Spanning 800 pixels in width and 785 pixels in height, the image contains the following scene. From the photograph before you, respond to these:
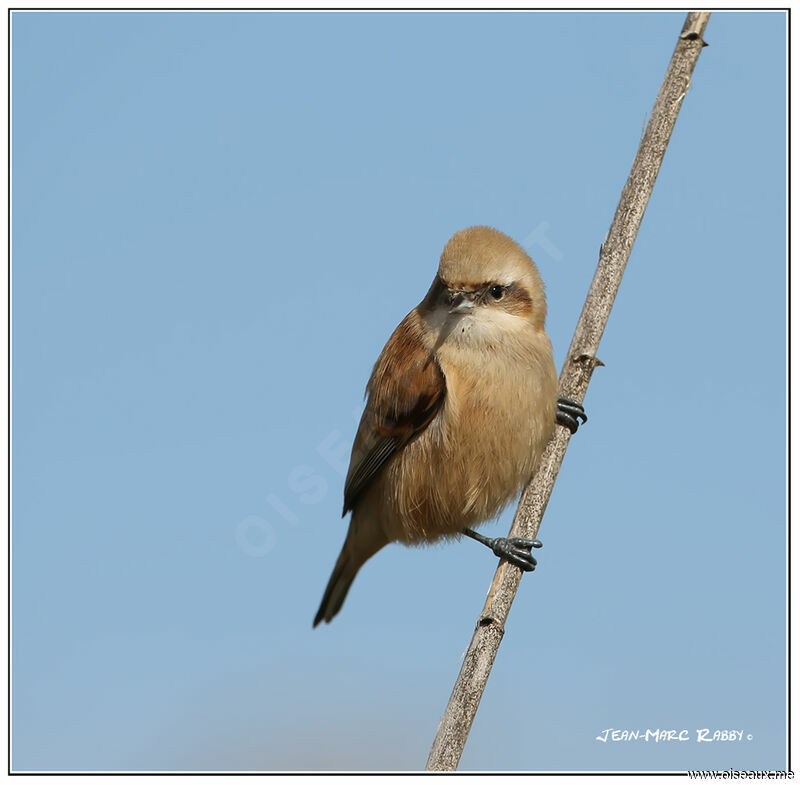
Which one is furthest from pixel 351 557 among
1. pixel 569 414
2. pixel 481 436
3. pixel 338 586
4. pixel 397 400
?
pixel 569 414

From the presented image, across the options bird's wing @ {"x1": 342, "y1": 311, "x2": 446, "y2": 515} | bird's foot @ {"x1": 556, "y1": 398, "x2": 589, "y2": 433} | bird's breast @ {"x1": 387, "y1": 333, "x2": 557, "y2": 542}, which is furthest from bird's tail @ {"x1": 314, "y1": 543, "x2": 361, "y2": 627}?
bird's foot @ {"x1": 556, "y1": 398, "x2": 589, "y2": 433}

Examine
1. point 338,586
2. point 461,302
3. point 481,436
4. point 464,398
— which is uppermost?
point 461,302

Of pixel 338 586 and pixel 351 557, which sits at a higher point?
pixel 351 557

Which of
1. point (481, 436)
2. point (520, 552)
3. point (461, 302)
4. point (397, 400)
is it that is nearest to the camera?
point (520, 552)

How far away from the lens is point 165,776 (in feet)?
17.5

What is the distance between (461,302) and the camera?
6.20 metres

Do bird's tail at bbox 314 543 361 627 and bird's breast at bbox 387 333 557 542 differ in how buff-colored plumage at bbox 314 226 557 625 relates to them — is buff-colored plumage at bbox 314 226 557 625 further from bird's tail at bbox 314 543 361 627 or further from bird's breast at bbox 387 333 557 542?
A: bird's tail at bbox 314 543 361 627

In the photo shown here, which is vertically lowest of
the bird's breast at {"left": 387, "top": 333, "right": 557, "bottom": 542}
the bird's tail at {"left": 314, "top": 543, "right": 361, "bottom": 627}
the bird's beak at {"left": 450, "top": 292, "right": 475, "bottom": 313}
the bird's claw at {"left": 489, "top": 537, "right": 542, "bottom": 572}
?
the bird's claw at {"left": 489, "top": 537, "right": 542, "bottom": 572}

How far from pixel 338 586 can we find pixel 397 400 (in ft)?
6.68

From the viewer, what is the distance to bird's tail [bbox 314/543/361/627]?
25.6 feet

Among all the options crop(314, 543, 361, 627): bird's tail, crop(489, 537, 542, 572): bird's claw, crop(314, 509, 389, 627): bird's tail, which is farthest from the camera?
crop(314, 543, 361, 627): bird's tail

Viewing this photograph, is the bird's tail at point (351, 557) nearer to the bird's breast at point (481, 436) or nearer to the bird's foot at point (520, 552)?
the bird's breast at point (481, 436)

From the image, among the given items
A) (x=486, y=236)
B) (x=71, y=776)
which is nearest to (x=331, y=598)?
(x=71, y=776)

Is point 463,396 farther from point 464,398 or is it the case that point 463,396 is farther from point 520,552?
point 520,552
